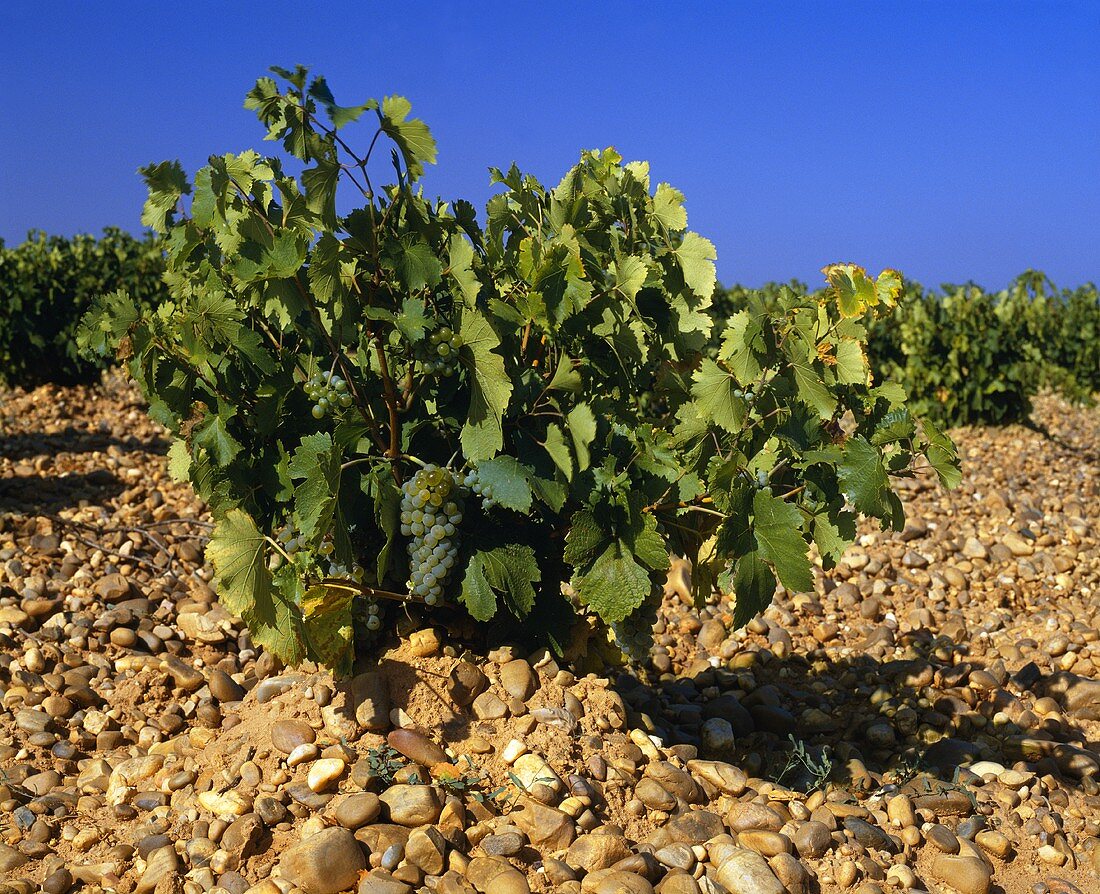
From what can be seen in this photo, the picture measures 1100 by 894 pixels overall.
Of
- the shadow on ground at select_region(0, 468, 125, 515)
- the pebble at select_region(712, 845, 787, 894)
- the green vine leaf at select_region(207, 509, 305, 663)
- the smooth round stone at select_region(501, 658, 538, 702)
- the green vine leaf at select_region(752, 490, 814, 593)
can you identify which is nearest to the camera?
the pebble at select_region(712, 845, 787, 894)

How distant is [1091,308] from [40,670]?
1444 cm

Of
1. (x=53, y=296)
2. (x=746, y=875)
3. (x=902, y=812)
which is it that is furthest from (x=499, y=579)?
(x=53, y=296)

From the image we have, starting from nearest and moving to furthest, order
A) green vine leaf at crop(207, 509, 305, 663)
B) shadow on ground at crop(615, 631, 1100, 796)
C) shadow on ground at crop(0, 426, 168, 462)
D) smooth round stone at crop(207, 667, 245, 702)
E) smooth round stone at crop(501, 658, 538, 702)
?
green vine leaf at crop(207, 509, 305, 663) < smooth round stone at crop(501, 658, 538, 702) < shadow on ground at crop(615, 631, 1100, 796) < smooth round stone at crop(207, 667, 245, 702) < shadow on ground at crop(0, 426, 168, 462)

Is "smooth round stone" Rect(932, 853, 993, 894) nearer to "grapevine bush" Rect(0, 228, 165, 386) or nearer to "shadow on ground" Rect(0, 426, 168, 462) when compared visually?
"shadow on ground" Rect(0, 426, 168, 462)

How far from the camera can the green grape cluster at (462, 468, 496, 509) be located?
2.83m

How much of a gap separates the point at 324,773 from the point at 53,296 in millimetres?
9242

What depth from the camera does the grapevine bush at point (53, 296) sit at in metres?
10.4

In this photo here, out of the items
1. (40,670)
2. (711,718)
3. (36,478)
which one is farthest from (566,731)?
(36,478)

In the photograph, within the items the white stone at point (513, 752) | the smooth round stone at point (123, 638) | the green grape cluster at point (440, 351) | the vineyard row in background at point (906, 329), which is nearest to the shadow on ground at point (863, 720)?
the white stone at point (513, 752)

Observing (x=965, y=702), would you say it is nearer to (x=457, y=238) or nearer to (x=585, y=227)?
(x=585, y=227)

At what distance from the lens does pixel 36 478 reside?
688cm

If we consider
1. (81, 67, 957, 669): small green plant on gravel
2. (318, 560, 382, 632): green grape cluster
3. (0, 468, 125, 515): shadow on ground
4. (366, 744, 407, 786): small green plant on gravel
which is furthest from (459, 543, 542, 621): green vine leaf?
(0, 468, 125, 515): shadow on ground

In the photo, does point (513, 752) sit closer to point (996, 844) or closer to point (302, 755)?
point (302, 755)

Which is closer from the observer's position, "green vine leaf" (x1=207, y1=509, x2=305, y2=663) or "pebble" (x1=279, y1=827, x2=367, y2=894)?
"pebble" (x1=279, y1=827, x2=367, y2=894)
